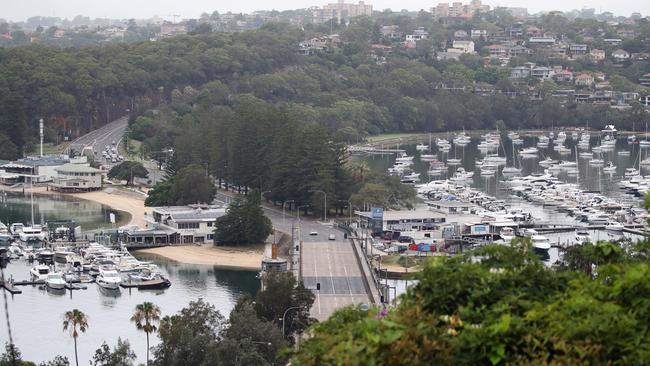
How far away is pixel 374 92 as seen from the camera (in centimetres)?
7062

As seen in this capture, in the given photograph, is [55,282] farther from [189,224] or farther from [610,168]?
[610,168]

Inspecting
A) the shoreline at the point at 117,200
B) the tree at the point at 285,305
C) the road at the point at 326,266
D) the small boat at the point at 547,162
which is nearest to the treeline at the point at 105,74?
the shoreline at the point at 117,200

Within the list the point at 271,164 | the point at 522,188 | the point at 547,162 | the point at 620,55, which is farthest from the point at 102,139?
the point at 620,55

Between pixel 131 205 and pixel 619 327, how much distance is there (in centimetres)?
3162

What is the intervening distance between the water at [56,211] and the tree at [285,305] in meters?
13.9

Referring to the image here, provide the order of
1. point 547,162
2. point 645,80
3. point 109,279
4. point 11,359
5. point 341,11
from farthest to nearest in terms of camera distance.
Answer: point 341,11, point 645,80, point 547,162, point 109,279, point 11,359

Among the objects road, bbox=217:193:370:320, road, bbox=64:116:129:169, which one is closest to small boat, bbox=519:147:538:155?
road, bbox=64:116:129:169

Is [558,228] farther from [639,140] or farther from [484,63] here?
[484,63]

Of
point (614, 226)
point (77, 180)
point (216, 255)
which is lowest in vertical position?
point (614, 226)

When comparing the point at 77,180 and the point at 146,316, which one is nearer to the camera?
the point at 146,316

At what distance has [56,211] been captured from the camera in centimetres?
3797

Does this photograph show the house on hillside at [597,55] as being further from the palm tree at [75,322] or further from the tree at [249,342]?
the tree at [249,342]

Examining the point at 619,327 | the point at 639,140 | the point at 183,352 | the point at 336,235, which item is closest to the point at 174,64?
the point at 639,140

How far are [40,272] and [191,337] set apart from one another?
11113 millimetres
